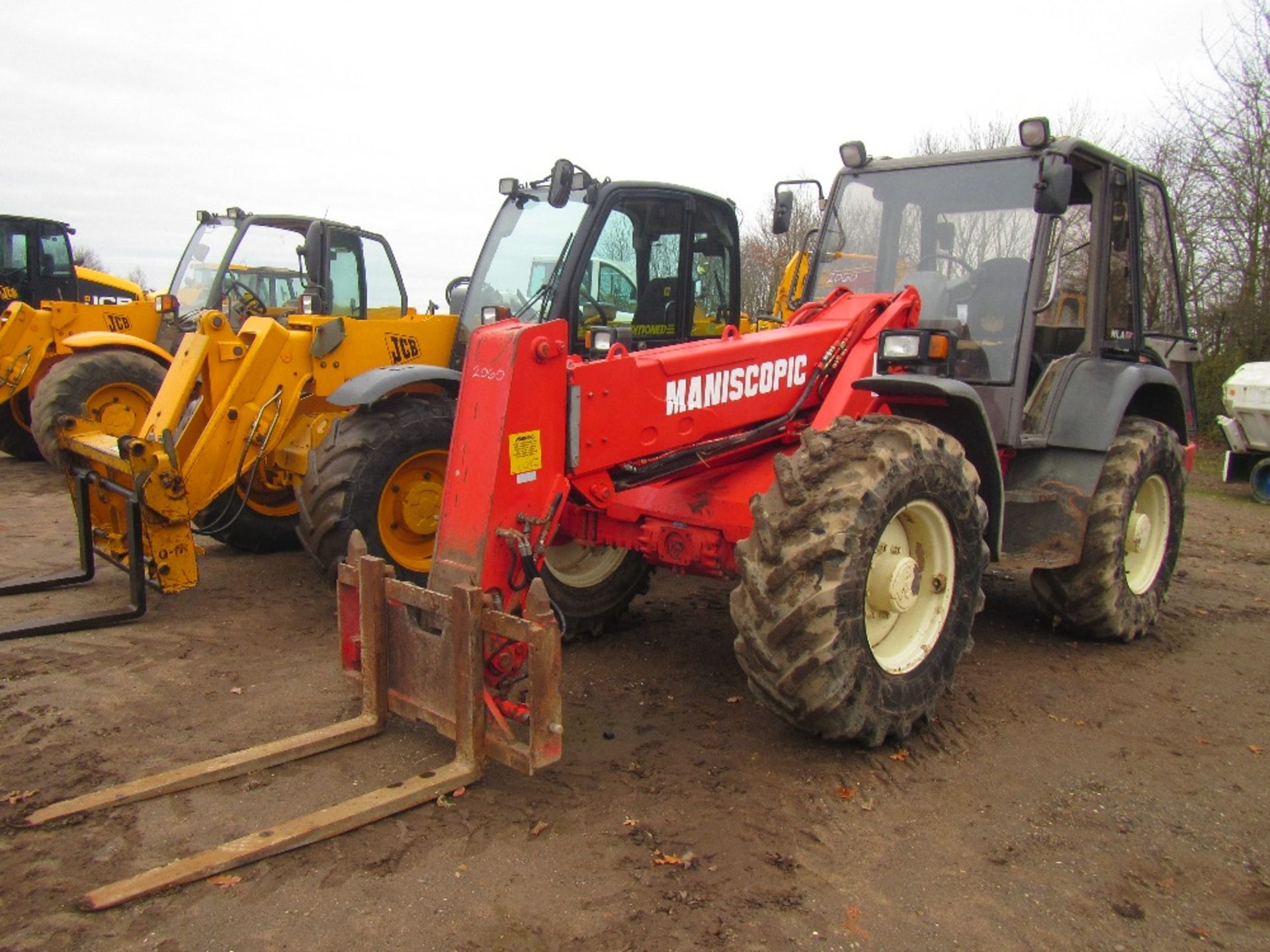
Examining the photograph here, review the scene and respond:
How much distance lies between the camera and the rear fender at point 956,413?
13.9ft

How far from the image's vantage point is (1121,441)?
5.45 metres

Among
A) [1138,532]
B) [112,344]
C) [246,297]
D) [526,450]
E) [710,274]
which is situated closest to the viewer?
[526,450]

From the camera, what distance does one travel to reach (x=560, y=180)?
18.3 feet

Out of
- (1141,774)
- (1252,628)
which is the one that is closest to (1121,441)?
(1252,628)

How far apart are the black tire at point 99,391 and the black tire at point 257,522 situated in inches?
111

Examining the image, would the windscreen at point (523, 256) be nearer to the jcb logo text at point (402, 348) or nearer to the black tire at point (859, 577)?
the jcb logo text at point (402, 348)

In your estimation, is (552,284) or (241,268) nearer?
(552,284)

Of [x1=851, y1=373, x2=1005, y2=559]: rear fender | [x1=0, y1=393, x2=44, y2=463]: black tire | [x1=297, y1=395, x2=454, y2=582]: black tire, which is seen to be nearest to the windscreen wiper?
[x1=297, y1=395, x2=454, y2=582]: black tire

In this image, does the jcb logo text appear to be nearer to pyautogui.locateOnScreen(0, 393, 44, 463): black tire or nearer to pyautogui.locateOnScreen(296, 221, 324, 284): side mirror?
pyautogui.locateOnScreen(296, 221, 324, 284): side mirror

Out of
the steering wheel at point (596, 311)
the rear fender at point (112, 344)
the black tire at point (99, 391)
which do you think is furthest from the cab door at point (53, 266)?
the steering wheel at point (596, 311)

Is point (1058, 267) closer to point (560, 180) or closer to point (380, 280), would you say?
point (560, 180)

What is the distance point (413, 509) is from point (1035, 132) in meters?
3.88

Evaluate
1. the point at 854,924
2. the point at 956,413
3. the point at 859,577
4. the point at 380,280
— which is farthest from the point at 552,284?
the point at 380,280

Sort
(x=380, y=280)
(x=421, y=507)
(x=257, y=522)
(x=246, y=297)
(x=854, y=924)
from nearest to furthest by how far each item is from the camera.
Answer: (x=854, y=924)
(x=421, y=507)
(x=257, y=522)
(x=246, y=297)
(x=380, y=280)
